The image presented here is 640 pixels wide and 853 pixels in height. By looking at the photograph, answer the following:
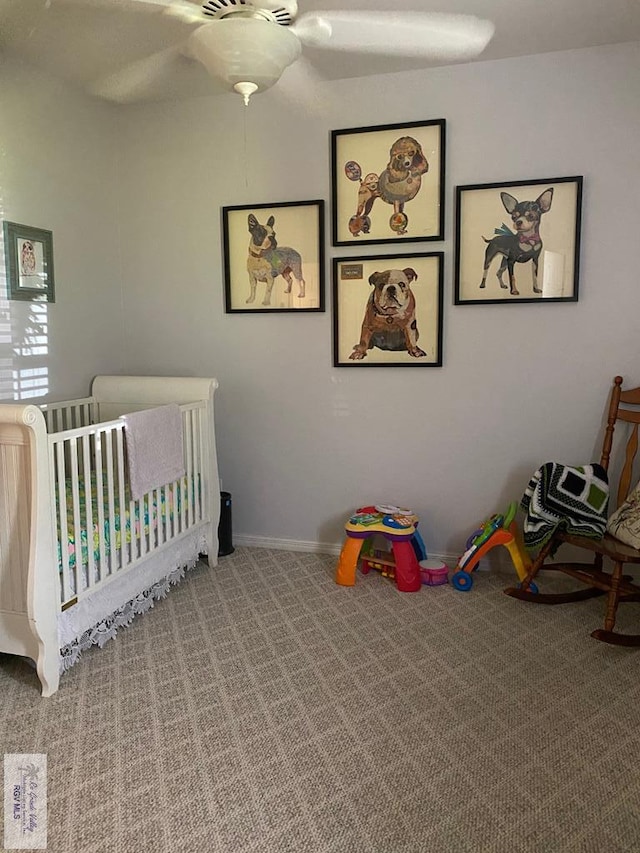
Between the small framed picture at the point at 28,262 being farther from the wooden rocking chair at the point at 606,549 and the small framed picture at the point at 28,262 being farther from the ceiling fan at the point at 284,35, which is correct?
the wooden rocking chair at the point at 606,549

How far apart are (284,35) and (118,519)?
1850mm

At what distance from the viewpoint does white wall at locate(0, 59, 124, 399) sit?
2.74 m

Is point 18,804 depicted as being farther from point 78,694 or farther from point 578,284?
point 578,284

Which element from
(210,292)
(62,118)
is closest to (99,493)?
(210,292)

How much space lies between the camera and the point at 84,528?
7.51ft

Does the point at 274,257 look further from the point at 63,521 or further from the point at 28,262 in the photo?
the point at 63,521

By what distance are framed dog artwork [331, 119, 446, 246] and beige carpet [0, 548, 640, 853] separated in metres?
1.72

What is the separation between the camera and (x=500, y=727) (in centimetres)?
188

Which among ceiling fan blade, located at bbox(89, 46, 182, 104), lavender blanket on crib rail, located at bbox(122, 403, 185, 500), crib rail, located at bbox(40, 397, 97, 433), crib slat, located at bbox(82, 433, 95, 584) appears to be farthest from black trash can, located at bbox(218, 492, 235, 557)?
ceiling fan blade, located at bbox(89, 46, 182, 104)

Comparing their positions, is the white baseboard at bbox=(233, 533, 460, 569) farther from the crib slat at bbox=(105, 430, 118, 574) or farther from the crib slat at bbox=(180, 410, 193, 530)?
the crib slat at bbox=(105, 430, 118, 574)

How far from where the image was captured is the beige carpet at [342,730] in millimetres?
1519

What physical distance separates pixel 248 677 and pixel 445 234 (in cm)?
210

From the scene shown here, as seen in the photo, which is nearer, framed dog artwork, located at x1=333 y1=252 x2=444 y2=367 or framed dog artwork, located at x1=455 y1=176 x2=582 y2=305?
framed dog artwork, located at x1=455 y1=176 x2=582 y2=305

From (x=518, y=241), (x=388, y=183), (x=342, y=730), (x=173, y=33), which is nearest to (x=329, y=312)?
(x=388, y=183)
